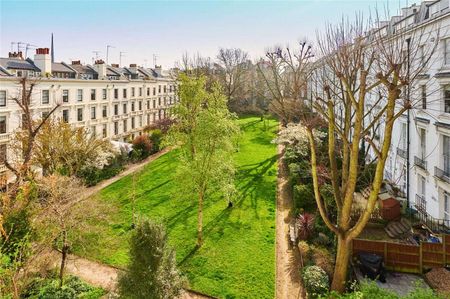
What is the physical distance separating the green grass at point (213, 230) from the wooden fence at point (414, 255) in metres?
5.75

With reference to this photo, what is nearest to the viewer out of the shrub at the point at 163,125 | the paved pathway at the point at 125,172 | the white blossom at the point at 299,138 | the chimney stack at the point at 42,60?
the paved pathway at the point at 125,172

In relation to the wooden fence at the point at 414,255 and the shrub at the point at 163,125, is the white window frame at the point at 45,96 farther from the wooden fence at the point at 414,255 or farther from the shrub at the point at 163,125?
the wooden fence at the point at 414,255

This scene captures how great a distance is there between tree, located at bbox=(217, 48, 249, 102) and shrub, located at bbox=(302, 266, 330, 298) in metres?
54.2

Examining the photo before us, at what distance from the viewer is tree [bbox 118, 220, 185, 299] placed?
1206cm

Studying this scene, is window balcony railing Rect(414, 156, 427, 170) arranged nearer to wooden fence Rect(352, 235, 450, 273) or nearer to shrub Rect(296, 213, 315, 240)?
wooden fence Rect(352, 235, 450, 273)

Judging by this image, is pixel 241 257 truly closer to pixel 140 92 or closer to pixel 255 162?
pixel 255 162

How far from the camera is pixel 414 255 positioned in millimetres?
16516

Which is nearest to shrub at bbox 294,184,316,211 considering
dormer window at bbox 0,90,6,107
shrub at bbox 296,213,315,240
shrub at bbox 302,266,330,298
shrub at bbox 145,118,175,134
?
shrub at bbox 296,213,315,240

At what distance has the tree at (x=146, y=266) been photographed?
39.6ft

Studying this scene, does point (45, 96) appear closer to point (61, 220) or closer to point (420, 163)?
point (61, 220)

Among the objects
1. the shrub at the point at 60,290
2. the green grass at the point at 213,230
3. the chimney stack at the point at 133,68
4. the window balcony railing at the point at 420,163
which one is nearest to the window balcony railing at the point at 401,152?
the window balcony railing at the point at 420,163

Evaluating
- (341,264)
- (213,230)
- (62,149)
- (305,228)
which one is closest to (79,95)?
(62,149)

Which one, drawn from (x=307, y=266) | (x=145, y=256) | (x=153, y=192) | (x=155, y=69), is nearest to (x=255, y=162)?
(x=153, y=192)

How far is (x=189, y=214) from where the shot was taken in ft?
83.5
